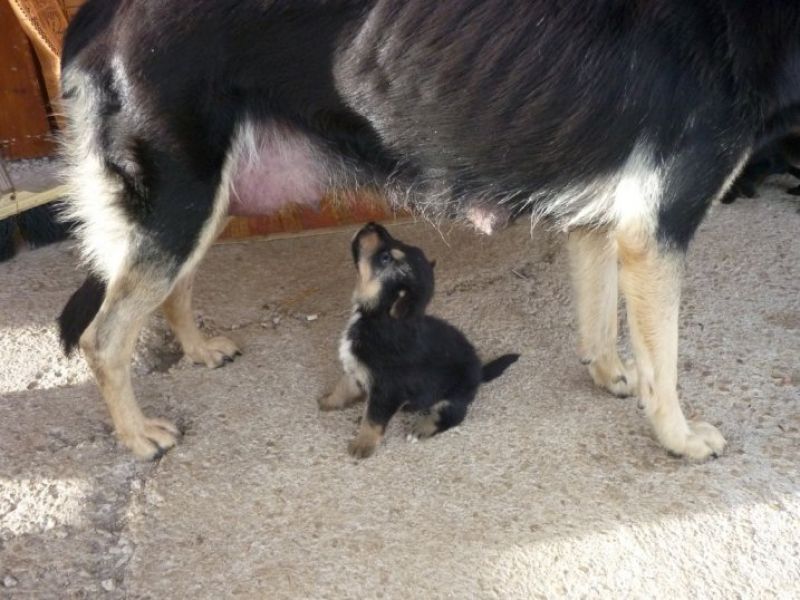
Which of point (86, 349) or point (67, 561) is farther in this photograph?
point (86, 349)

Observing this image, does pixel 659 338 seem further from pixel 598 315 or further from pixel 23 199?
pixel 23 199

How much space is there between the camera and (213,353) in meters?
3.24

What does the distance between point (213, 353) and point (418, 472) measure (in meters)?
1.04

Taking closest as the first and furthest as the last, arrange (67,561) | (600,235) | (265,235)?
(67,561) → (600,235) → (265,235)

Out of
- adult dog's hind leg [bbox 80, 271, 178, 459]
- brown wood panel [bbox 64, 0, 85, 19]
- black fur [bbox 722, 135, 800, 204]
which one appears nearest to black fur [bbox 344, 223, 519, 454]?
adult dog's hind leg [bbox 80, 271, 178, 459]

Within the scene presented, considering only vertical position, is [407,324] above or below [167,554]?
above

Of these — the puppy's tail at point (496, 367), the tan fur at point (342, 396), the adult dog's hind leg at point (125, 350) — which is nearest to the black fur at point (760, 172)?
the puppy's tail at point (496, 367)

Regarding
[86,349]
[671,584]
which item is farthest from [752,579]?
Result: [86,349]

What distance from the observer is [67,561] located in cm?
237

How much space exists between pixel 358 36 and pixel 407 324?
90cm

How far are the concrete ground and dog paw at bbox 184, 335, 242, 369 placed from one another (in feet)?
0.14

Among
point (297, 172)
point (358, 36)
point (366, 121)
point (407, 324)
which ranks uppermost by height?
point (358, 36)

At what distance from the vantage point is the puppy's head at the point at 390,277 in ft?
8.69

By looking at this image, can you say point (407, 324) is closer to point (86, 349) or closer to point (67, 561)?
point (86, 349)
